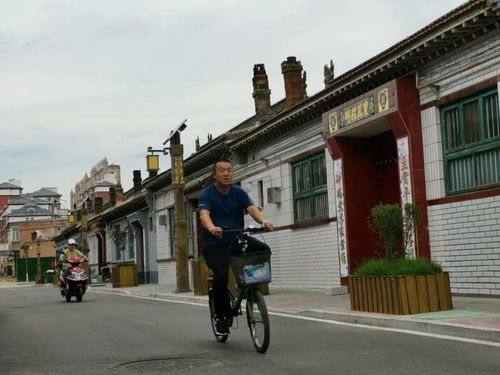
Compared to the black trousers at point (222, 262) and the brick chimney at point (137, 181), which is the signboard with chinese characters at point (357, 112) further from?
the brick chimney at point (137, 181)

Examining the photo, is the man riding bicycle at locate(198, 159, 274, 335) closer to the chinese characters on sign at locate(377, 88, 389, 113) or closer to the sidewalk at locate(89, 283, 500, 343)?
the sidewalk at locate(89, 283, 500, 343)

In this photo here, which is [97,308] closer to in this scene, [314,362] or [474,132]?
[474,132]

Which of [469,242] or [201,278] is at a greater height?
[469,242]

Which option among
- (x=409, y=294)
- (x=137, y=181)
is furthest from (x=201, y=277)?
(x=137, y=181)

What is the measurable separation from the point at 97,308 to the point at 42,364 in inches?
358

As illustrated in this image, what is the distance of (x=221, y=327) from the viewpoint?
8070 mm

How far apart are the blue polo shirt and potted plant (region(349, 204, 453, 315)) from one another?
11.4 feet

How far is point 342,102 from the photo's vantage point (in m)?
17.3

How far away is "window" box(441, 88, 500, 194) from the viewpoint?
12.9 m

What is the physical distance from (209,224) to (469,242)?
292 inches

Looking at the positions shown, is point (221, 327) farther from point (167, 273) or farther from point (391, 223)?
point (167, 273)

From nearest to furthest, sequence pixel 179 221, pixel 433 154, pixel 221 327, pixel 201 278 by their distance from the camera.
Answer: pixel 221 327
pixel 433 154
pixel 201 278
pixel 179 221

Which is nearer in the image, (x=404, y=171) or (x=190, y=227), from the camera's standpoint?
(x=404, y=171)

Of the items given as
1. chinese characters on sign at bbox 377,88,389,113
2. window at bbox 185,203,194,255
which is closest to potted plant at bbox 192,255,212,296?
chinese characters on sign at bbox 377,88,389,113
